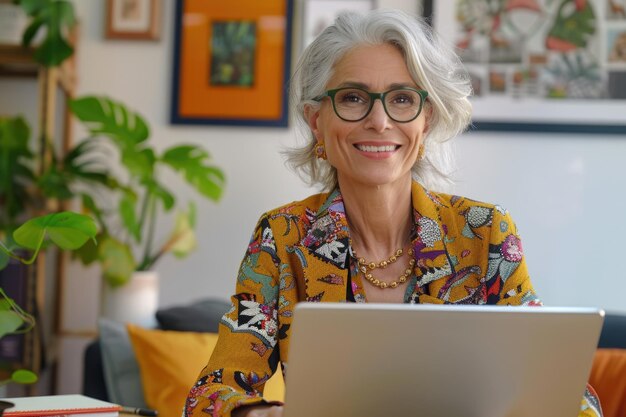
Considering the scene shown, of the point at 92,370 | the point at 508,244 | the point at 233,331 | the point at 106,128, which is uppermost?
the point at 106,128

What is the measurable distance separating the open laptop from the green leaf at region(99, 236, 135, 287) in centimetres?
192

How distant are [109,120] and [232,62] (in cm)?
58

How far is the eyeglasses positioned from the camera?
152 centimetres

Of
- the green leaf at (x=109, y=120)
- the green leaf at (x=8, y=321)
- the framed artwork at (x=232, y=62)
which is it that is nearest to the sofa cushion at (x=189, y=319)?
the green leaf at (x=109, y=120)

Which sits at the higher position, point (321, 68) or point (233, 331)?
point (321, 68)

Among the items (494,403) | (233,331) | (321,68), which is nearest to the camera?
(494,403)

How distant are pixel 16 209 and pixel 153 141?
0.55 m

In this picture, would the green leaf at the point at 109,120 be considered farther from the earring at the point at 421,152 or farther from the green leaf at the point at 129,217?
the earring at the point at 421,152

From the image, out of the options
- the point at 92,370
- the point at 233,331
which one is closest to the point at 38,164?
the point at 92,370

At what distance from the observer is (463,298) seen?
1510 mm

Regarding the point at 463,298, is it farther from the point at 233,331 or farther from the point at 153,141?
the point at 153,141

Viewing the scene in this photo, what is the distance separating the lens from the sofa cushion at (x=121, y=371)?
7.81ft

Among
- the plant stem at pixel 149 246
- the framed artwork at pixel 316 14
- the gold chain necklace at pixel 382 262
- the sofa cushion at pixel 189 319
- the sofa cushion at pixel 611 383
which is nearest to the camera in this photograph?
the gold chain necklace at pixel 382 262

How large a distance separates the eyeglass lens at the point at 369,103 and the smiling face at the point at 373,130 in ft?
0.03
